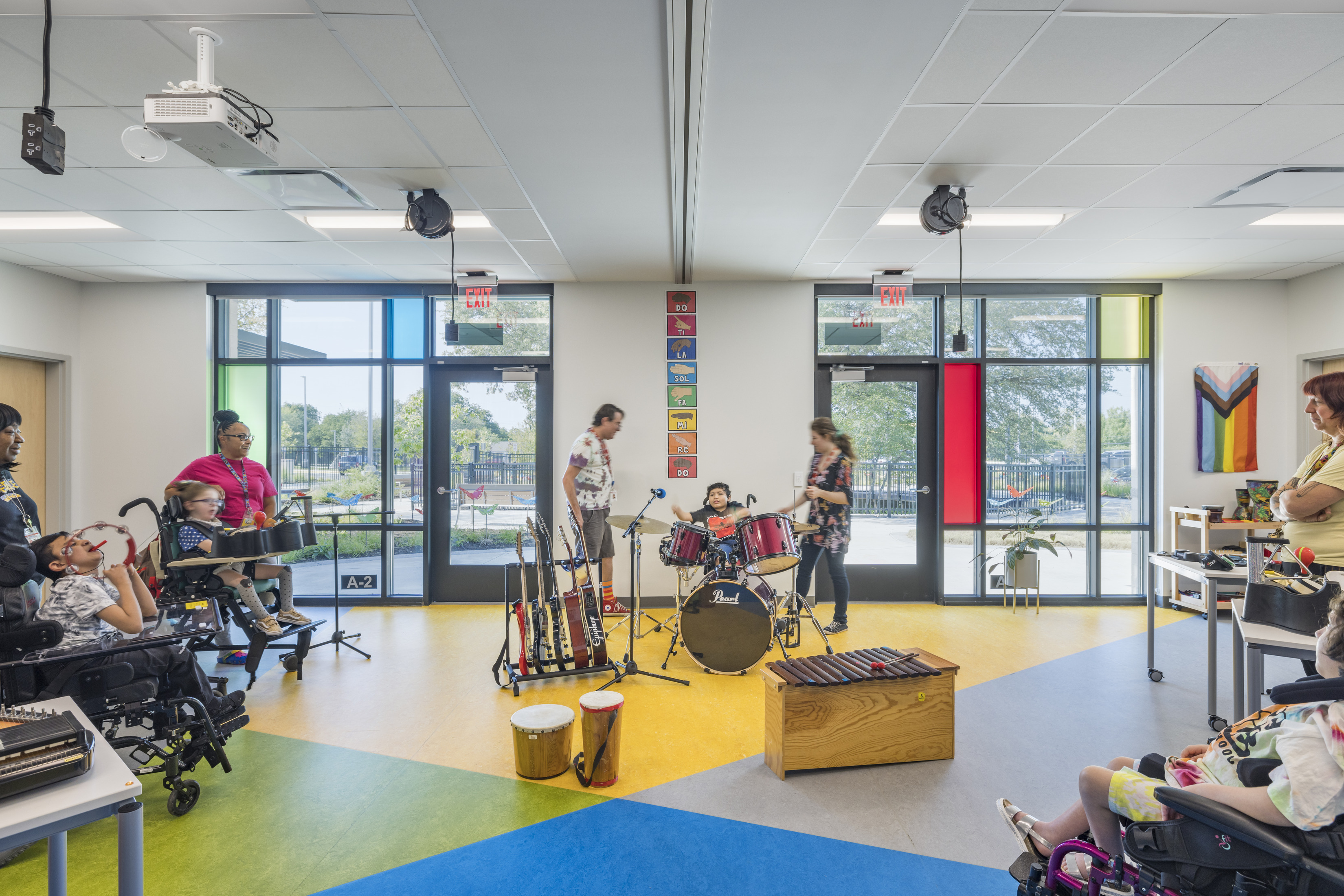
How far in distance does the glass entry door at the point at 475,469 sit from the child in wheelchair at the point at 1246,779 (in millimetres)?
4815

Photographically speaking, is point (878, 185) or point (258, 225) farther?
point (258, 225)

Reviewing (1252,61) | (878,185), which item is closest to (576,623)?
(878,185)

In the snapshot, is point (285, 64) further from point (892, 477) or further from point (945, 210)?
point (892, 477)

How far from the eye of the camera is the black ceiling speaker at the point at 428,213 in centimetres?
370

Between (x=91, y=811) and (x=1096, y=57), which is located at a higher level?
(x=1096, y=57)

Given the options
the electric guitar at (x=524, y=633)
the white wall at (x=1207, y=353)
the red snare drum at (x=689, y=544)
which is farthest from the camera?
the white wall at (x=1207, y=353)

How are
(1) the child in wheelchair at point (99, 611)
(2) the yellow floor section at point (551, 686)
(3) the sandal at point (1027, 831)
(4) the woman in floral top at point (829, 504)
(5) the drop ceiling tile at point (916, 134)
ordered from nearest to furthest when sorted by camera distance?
(3) the sandal at point (1027, 831) → (1) the child in wheelchair at point (99, 611) → (5) the drop ceiling tile at point (916, 134) → (2) the yellow floor section at point (551, 686) → (4) the woman in floral top at point (829, 504)

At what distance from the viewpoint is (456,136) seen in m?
3.04

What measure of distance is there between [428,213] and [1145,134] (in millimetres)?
3792

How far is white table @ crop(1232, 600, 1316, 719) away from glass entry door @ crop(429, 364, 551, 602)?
4.89 metres

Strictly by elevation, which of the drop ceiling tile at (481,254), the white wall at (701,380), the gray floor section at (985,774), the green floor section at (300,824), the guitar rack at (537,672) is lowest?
the green floor section at (300,824)

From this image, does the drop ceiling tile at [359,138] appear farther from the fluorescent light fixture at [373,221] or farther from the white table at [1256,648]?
the white table at [1256,648]

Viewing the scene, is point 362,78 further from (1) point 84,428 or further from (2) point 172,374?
(1) point 84,428

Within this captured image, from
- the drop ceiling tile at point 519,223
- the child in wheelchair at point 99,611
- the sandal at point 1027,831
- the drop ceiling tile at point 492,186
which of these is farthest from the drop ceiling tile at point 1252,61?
the child in wheelchair at point 99,611
